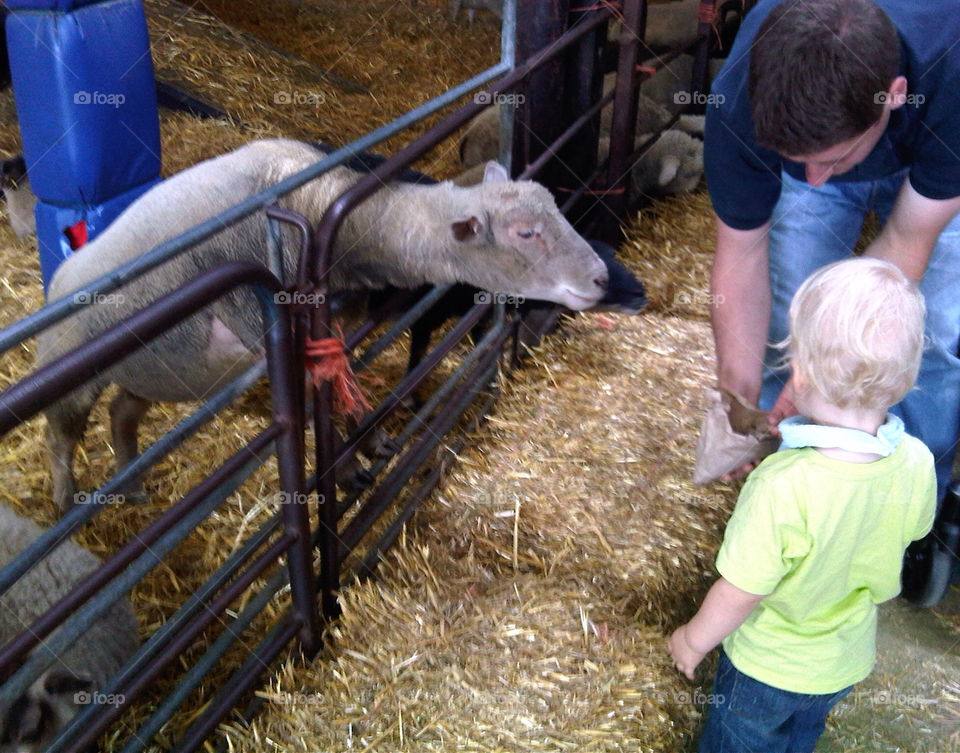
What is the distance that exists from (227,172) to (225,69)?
4.09 m

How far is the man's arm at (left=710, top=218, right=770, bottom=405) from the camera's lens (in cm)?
246

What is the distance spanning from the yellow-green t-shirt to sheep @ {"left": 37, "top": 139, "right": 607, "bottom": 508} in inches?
61.3

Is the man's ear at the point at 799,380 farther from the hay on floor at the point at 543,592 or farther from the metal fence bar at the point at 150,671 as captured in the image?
the metal fence bar at the point at 150,671

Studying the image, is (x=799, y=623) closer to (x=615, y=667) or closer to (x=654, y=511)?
(x=615, y=667)

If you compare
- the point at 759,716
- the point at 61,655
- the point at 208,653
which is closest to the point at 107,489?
the point at 61,655

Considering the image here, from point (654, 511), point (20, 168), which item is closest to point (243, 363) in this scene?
point (654, 511)

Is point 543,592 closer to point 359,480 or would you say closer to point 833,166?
point 359,480

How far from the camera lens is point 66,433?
10.0ft

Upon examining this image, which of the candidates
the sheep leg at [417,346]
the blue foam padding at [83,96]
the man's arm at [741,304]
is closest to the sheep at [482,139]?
the sheep leg at [417,346]

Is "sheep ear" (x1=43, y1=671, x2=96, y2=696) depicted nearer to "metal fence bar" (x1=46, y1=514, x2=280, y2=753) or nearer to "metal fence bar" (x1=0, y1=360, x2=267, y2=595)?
"metal fence bar" (x1=46, y1=514, x2=280, y2=753)

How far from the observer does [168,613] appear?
281cm

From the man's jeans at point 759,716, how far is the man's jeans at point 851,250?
3.07ft

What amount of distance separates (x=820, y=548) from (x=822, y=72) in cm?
93

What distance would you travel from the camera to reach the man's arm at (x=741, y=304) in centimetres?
246
